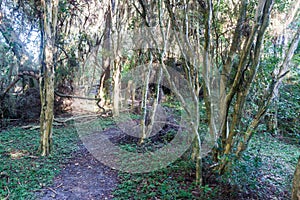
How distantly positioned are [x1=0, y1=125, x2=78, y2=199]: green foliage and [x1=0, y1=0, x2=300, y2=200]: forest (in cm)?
2

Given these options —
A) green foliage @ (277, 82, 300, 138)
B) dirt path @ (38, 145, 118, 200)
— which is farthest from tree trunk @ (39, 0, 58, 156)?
green foliage @ (277, 82, 300, 138)

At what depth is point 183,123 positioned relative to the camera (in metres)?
5.90

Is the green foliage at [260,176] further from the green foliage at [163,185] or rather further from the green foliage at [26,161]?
the green foliage at [26,161]

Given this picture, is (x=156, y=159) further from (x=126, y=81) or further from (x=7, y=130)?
(x=126, y=81)

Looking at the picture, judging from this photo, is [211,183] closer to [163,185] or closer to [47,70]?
[163,185]

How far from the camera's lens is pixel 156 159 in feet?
15.6

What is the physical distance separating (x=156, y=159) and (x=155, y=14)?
3822mm

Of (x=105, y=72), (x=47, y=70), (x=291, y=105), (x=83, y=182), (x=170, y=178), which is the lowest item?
(x=83, y=182)

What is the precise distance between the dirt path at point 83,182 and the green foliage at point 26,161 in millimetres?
182

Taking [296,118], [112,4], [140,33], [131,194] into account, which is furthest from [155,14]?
[131,194]

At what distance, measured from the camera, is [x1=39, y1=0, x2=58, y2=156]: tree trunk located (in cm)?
456

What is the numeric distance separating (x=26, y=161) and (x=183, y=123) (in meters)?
3.62

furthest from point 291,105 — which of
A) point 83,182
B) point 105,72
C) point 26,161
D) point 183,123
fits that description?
point 105,72

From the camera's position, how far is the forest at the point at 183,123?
331 centimetres
